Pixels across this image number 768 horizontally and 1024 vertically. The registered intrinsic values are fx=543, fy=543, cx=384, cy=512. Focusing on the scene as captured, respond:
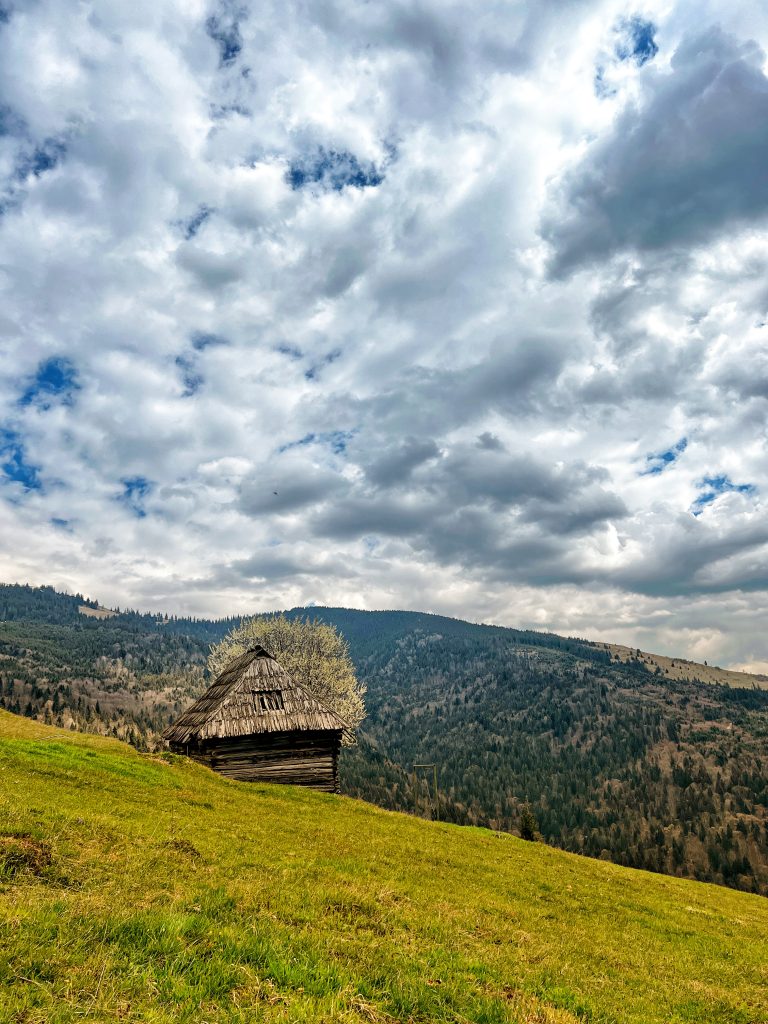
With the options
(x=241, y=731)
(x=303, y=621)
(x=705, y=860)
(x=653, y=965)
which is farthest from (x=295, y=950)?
(x=705, y=860)

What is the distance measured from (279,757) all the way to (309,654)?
23.0 meters

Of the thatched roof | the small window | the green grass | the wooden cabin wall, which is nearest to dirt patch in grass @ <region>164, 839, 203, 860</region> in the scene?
the green grass

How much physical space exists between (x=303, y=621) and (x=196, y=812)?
47.8 metres

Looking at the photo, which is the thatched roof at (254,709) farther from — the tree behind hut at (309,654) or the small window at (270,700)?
the tree behind hut at (309,654)

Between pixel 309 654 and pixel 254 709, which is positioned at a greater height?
pixel 309 654

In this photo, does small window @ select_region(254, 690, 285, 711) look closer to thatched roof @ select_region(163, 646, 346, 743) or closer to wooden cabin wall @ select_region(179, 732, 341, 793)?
thatched roof @ select_region(163, 646, 346, 743)

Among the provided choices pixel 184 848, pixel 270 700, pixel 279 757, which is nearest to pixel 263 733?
pixel 279 757

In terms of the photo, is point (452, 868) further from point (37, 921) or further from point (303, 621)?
point (303, 621)

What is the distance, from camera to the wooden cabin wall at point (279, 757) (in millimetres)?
32719

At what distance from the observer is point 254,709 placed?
34312 millimetres

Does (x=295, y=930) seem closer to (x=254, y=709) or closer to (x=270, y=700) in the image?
(x=254, y=709)

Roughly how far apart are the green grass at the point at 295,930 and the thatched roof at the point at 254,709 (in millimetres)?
14384

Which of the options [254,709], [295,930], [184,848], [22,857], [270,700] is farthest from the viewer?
[270,700]

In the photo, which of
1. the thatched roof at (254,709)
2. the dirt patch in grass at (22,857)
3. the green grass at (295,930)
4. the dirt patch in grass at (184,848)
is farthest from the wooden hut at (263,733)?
the dirt patch in grass at (22,857)
